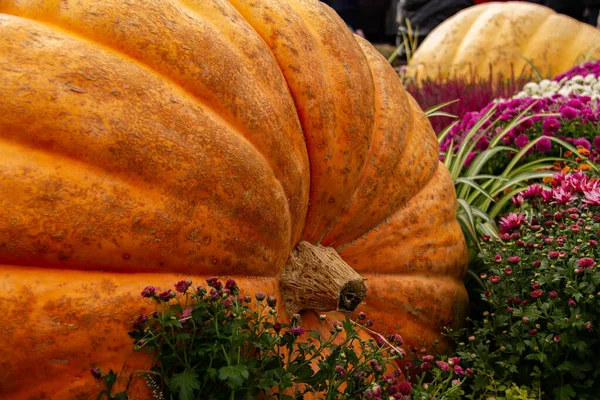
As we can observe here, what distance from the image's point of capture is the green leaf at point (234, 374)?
1.29 meters

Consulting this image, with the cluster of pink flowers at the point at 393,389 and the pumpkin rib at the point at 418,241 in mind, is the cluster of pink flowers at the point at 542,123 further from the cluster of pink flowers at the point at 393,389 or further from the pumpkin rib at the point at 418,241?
the cluster of pink flowers at the point at 393,389

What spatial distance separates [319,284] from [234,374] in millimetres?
476

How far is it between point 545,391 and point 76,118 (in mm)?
1483

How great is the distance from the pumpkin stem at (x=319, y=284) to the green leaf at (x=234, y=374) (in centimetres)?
44

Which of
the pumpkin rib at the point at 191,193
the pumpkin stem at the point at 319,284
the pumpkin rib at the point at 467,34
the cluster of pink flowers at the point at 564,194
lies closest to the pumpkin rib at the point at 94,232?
the pumpkin rib at the point at 191,193

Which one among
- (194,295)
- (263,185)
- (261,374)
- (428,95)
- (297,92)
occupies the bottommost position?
(428,95)

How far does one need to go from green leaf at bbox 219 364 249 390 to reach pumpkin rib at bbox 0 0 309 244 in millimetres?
521

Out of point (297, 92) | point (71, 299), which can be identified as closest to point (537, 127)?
point (297, 92)

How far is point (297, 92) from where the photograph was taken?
70.7 inches

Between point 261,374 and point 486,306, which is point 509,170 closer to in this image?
point 486,306

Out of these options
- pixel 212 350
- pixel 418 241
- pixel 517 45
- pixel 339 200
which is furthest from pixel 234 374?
pixel 517 45

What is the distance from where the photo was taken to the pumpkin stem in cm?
173

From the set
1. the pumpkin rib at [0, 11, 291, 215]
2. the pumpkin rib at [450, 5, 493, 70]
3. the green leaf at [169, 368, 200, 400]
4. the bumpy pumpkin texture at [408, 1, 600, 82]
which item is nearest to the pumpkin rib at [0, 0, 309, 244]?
the pumpkin rib at [0, 11, 291, 215]

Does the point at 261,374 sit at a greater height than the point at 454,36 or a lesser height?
greater
